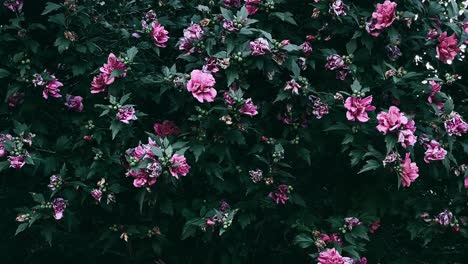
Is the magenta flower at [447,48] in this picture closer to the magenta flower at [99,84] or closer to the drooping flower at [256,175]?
the drooping flower at [256,175]

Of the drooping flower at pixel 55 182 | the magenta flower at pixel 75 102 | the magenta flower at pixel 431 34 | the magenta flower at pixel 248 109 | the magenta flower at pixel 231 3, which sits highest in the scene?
the magenta flower at pixel 431 34

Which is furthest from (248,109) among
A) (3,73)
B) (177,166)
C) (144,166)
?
(3,73)

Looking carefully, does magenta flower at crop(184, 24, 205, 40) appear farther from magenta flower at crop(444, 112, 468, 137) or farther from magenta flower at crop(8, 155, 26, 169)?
magenta flower at crop(444, 112, 468, 137)

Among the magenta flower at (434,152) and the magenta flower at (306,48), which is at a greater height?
the magenta flower at (306,48)

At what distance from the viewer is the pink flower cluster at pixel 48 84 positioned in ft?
9.77

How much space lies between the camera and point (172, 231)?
3.25m

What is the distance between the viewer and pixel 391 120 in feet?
9.09

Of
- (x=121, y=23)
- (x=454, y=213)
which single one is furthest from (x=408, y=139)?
(x=121, y=23)

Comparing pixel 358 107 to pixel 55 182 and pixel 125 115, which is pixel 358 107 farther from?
pixel 55 182

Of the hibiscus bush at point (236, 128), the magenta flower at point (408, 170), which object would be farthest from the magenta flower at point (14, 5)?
the magenta flower at point (408, 170)

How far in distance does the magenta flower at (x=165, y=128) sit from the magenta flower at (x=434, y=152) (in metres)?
1.15

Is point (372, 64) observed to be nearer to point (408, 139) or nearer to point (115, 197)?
point (408, 139)

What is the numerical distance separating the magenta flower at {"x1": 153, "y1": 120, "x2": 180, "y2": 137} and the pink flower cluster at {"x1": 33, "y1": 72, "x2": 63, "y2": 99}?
0.49m

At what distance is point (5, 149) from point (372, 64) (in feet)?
5.70
